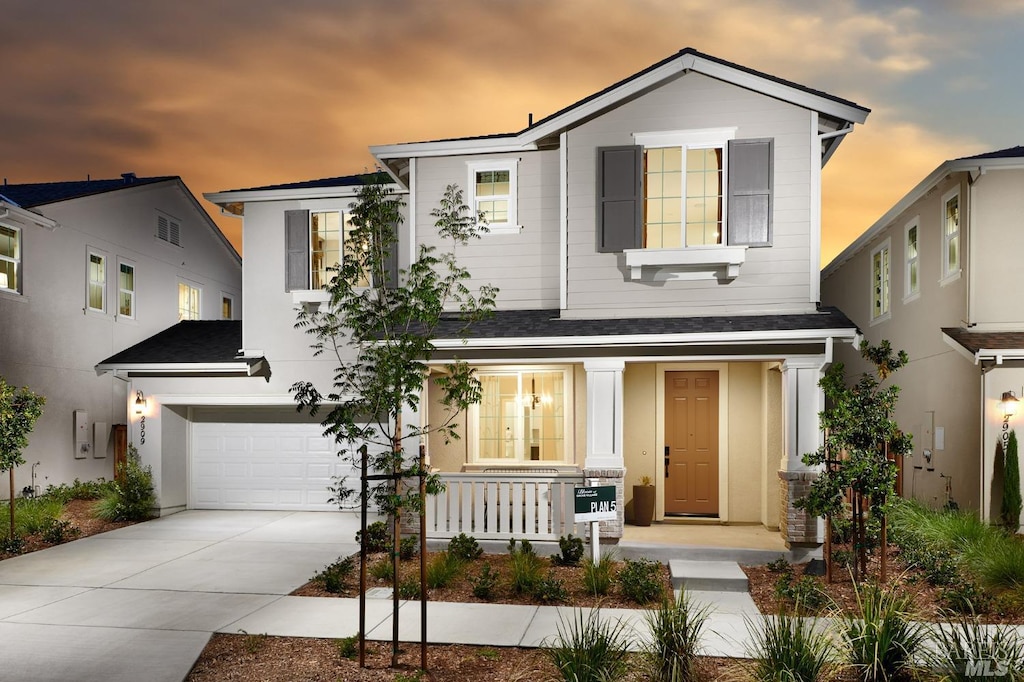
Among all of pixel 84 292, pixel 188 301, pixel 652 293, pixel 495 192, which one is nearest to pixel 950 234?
pixel 652 293

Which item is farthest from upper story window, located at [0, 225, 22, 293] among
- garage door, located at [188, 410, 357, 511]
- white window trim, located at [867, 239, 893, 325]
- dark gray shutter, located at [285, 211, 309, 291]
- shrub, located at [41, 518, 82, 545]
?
white window trim, located at [867, 239, 893, 325]

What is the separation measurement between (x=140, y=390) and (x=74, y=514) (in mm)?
2644

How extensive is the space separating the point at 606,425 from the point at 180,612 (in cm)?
602

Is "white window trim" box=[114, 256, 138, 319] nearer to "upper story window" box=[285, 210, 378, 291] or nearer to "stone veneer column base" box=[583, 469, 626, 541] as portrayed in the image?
"upper story window" box=[285, 210, 378, 291]

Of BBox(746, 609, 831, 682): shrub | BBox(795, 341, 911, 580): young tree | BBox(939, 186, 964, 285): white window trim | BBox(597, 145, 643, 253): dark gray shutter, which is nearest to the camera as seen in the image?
BBox(746, 609, 831, 682): shrub

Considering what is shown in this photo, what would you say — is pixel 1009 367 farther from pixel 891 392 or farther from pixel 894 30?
pixel 894 30

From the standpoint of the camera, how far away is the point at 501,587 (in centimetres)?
890

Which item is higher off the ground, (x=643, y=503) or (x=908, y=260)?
(x=908, y=260)

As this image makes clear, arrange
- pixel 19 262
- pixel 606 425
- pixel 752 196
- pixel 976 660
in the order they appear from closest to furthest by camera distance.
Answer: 1. pixel 976 660
2. pixel 606 425
3. pixel 752 196
4. pixel 19 262

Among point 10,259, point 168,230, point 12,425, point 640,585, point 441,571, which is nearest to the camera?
point 640,585

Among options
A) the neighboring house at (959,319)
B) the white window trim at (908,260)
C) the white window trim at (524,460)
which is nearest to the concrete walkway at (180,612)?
the white window trim at (524,460)

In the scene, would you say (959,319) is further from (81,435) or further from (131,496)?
(81,435)

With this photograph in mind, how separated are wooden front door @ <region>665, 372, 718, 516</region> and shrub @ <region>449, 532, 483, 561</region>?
151 inches

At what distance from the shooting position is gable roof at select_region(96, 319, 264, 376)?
48.5ft
